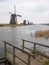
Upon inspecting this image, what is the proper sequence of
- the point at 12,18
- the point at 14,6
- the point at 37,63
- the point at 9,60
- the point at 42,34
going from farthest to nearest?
the point at 14,6 < the point at 12,18 < the point at 42,34 < the point at 9,60 < the point at 37,63

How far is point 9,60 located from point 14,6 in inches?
3964

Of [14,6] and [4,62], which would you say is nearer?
[4,62]

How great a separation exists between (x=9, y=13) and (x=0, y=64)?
296ft

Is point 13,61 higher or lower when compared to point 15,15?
lower

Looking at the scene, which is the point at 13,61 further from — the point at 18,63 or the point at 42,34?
the point at 42,34

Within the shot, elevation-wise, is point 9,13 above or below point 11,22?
above

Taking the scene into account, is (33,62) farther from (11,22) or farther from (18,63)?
(11,22)

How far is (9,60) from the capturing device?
30.1 feet

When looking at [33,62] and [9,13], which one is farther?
[9,13]

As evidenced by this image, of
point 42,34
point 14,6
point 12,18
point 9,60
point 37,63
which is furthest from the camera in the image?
point 14,6

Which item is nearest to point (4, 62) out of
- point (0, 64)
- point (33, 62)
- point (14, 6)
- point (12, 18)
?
point (0, 64)

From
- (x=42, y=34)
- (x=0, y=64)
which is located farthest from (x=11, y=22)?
(x=0, y=64)

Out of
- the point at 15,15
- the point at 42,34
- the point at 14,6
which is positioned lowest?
the point at 42,34

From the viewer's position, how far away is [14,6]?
107 meters
